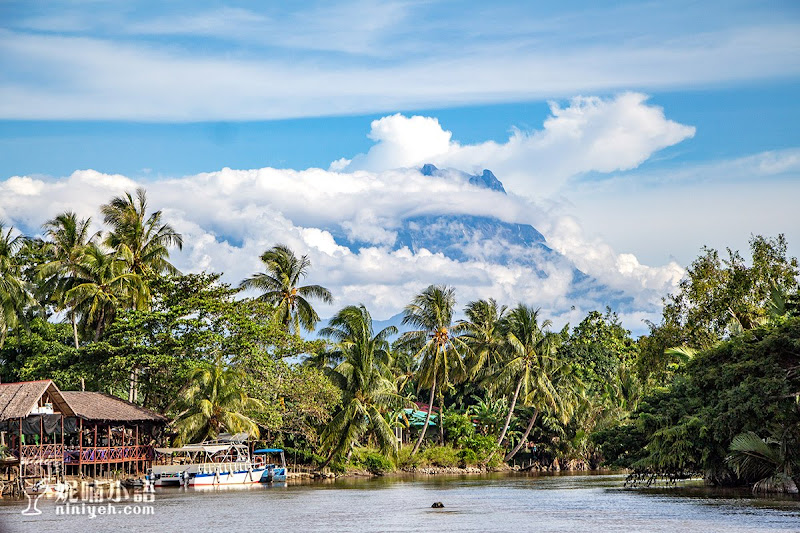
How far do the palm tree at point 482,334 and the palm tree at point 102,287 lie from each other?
67.0ft

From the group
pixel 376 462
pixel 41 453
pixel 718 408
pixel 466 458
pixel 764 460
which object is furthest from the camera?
pixel 466 458

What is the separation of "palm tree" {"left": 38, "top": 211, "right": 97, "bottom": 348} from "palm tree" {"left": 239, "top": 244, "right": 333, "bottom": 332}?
963cm

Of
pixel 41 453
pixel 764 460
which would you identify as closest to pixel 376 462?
pixel 41 453

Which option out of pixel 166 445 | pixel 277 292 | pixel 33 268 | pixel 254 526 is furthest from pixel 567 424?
pixel 254 526

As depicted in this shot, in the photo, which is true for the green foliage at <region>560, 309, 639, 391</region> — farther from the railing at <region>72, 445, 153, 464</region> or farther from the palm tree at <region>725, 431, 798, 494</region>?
the palm tree at <region>725, 431, 798, 494</region>

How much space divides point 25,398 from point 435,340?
24817 millimetres

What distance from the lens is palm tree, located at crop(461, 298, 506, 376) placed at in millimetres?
58938

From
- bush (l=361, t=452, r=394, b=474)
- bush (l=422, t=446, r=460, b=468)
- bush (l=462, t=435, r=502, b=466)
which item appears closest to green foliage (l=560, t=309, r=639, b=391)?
bush (l=462, t=435, r=502, b=466)

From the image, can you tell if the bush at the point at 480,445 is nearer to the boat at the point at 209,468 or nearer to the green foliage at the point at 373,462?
the green foliage at the point at 373,462

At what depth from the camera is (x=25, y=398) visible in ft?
125

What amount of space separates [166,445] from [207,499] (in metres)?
15.1

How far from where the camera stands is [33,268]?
51531mm

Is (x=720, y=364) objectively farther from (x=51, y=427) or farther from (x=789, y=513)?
(x=51, y=427)

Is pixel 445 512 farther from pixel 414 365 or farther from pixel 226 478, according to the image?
pixel 414 365
